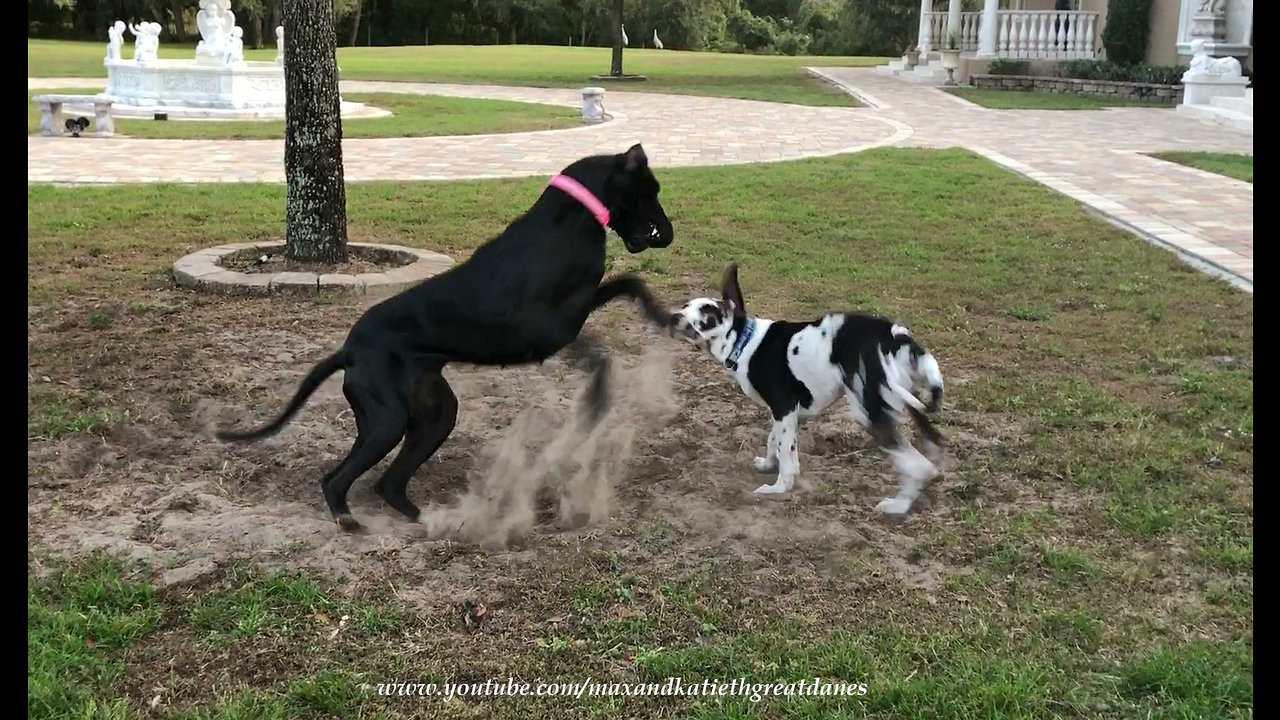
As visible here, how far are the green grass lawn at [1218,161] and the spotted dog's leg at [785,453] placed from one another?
1094 cm

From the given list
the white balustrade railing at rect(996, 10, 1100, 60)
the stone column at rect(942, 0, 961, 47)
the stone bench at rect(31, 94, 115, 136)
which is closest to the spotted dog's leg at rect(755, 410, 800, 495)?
the stone bench at rect(31, 94, 115, 136)

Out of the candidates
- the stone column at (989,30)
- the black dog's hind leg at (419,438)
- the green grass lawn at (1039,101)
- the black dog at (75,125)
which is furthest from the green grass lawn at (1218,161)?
the stone column at (989,30)

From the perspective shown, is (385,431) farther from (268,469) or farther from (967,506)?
(967,506)

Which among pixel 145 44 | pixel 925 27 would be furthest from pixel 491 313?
pixel 925 27

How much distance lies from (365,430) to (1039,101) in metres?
24.8

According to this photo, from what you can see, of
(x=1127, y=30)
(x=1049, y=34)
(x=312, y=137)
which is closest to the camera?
(x=312, y=137)

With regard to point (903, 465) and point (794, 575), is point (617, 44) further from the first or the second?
point (794, 575)

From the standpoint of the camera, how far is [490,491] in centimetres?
417

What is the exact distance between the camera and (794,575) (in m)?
3.42

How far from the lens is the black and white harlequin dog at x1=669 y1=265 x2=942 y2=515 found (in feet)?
12.2

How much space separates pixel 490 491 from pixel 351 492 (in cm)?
53

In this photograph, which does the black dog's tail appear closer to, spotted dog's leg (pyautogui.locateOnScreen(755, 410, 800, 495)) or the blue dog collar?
the blue dog collar

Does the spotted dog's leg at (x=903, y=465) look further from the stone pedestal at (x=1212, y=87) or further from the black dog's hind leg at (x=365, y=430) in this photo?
the stone pedestal at (x=1212, y=87)

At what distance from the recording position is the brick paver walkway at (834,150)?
10.7 metres
